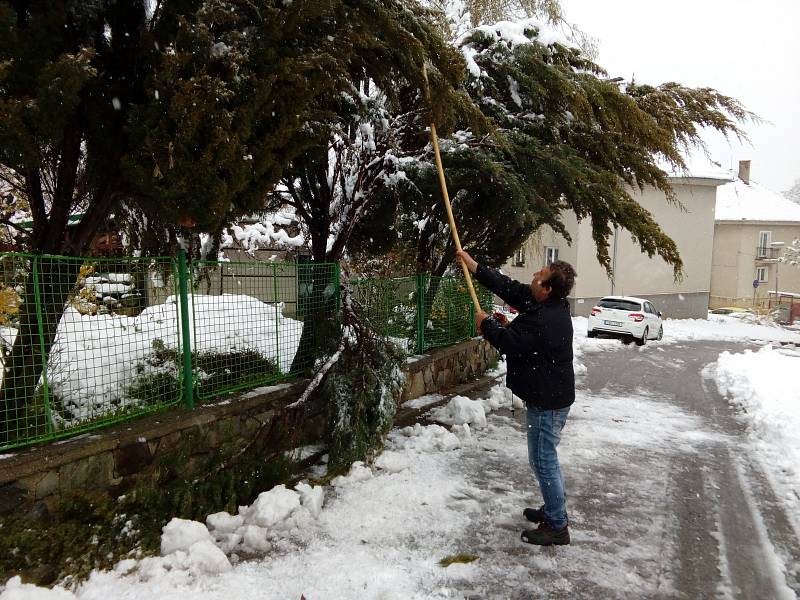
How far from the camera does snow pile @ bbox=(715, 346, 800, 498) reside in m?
5.39

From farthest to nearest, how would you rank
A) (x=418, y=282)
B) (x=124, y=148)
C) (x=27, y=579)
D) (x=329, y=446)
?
(x=418, y=282), (x=329, y=446), (x=124, y=148), (x=27, y=579)

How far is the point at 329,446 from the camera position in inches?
179

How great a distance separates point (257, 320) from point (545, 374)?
2534mm

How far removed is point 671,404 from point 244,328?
6305 millimetres

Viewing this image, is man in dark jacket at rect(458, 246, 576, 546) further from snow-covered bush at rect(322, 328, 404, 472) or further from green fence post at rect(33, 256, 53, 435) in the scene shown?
green fence post at rect(33, 256, 53, 435)

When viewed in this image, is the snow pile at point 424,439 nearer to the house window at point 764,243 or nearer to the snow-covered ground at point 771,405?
the snow-covered ground at point 771,405

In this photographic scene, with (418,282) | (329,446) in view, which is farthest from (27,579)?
(418,282)

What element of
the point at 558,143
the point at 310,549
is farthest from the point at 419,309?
the point at 310,549

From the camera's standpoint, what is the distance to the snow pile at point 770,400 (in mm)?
5395

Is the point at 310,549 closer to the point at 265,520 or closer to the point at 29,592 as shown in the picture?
the point at 265,520

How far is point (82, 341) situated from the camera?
3562 mm

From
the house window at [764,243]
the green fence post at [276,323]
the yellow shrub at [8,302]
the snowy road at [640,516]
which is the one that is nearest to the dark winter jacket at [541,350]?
the snowy road at [640,516]

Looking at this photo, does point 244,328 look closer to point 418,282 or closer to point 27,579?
point 27,579

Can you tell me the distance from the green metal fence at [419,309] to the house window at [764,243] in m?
33.2
